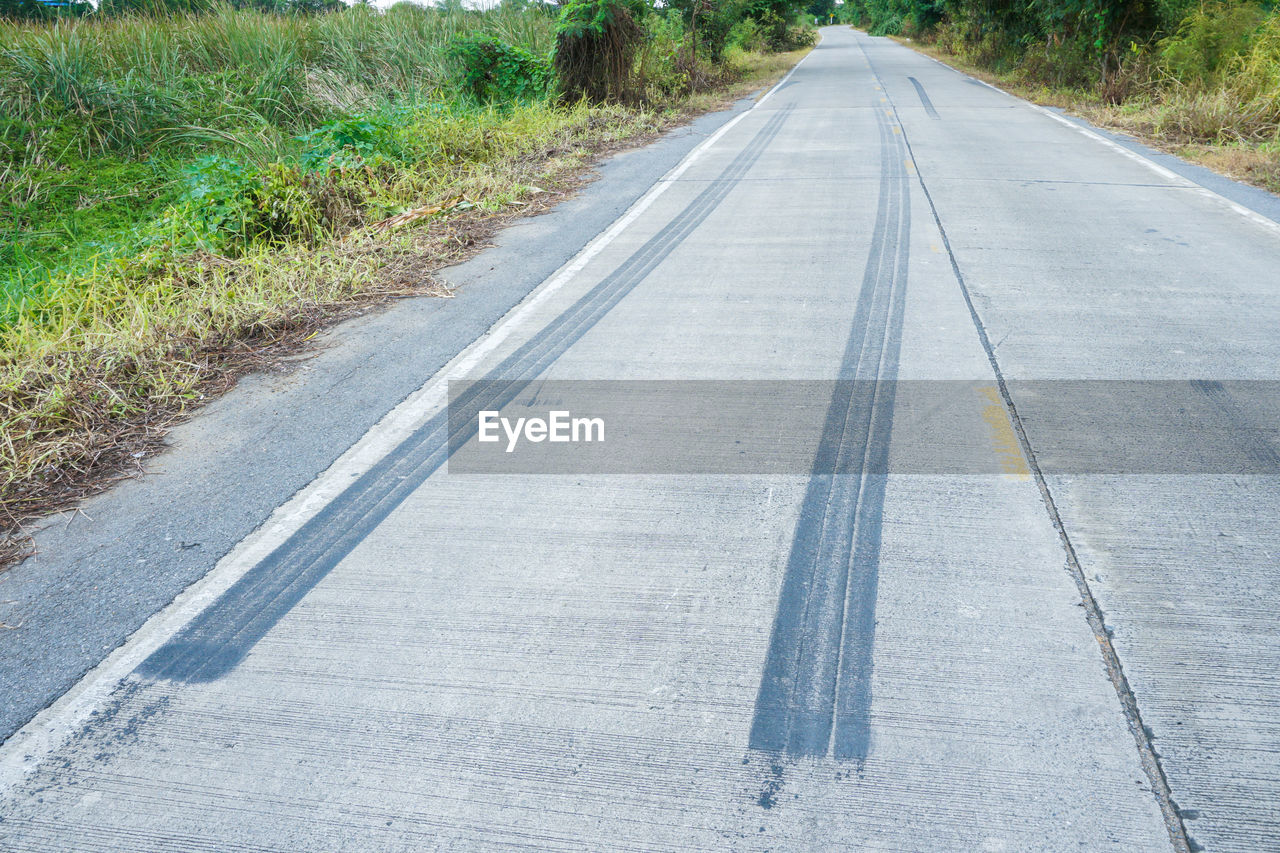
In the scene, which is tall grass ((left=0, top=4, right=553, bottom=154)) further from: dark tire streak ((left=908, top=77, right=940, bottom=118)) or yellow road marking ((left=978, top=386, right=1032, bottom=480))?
yellow road marking ((left=978, top=386, right=1032, bottom=480))

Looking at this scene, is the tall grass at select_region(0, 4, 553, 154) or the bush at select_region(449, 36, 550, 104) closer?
the tall grass at select_region(0, 4, 553, 154)

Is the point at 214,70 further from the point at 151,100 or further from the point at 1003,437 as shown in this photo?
the point at 1003,437

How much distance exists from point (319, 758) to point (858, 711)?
5.29 feet

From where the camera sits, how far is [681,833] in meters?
2.23

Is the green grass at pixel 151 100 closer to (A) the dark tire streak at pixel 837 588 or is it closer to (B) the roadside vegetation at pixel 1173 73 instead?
(A) the dark tire streak at pixel 837 588

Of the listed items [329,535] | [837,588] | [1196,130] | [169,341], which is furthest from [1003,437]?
[1196,130]

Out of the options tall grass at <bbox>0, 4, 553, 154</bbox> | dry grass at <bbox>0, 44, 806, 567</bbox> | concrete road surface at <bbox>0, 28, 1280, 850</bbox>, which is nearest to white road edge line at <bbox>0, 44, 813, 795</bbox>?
concrete road surface at <bbox>0, 28, 1280, 850</bbox>

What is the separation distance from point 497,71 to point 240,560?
14.9m

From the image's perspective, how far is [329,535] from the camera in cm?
364

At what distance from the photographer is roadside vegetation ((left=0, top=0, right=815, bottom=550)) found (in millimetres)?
5176

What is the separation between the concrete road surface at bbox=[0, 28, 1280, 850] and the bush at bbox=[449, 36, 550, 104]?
39.3ft

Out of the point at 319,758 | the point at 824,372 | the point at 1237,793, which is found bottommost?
the point at 319,758

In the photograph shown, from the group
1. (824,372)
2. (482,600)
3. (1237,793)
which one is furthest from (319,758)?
(824,372)

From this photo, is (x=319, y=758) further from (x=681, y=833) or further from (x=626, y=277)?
(x=626, y=277)
